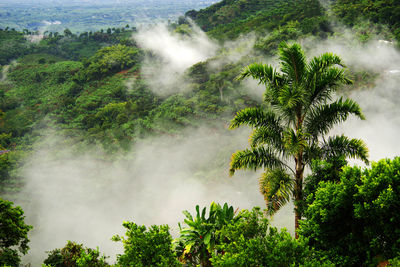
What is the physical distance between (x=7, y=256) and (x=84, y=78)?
37.7m

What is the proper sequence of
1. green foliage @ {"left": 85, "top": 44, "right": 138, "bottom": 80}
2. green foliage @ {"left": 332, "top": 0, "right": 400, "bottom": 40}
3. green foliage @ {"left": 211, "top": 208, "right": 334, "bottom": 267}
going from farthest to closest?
1. green foliage @ {"left": 85, "top": 44, "right": 138, "bottom": 80}
2. green foliage @ {"left": 332, "top": 0, "right": 400, "bottom": 40}
3. green foliage @ {"left": 211, "top": 208, "right": 334, "bottom": 267}

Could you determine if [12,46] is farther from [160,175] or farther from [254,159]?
[254,159]

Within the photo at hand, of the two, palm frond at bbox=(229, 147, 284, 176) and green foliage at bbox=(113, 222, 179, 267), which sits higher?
palm frond at bbox=(229, 147, 284, 176)

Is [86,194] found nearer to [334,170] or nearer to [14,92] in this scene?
[334,170]

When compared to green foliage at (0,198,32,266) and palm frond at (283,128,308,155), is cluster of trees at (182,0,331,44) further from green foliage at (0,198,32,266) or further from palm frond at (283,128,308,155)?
green foliage at (0,198,32,266)

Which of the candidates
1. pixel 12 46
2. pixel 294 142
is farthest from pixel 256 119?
pixel 12 46

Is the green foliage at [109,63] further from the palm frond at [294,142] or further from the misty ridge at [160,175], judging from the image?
the palm frond at [294,142]

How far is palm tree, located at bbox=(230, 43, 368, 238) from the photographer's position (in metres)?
7.60

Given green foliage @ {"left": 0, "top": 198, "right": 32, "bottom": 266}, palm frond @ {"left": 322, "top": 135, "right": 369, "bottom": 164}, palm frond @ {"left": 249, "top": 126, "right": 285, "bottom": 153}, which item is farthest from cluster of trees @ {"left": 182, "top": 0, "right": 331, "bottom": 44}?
green foliage @ {"left": 0, "top": 198, "right": 32, "bottom": 266}

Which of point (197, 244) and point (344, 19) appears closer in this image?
point (197, 244)

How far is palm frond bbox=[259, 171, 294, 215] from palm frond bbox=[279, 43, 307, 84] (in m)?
2.39

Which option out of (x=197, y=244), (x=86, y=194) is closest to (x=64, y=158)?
(x=86, y=194)

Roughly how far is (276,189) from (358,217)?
197cm

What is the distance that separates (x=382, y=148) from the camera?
1994cm
